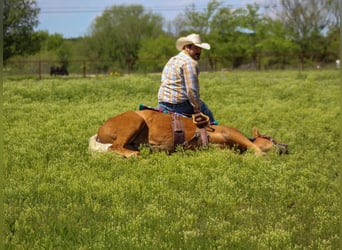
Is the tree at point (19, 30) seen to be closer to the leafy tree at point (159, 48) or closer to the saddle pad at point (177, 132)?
the leafy tree at point (159, 48)

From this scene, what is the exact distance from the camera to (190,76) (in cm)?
673

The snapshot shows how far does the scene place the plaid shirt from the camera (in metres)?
6.74

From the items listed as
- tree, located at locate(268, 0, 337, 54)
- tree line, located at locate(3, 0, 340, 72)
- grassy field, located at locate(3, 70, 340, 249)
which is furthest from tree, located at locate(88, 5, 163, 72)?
grassy field, located at locate(3, 70, 340, 249)

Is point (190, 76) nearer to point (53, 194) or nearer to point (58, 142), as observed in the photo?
point (58, 142)

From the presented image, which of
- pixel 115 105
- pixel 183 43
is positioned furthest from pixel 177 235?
pixel 115 105

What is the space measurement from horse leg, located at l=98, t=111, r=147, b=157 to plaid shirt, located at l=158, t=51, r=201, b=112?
70cm

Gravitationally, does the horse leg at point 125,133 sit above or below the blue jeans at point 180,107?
below

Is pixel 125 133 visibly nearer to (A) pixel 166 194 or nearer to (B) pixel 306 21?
(A) pixel 166 194

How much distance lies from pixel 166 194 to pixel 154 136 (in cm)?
202

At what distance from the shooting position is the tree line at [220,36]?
53.1 metres

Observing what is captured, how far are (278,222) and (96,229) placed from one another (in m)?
1.59

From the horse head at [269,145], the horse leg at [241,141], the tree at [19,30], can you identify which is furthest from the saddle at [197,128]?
the tree at [19,30]

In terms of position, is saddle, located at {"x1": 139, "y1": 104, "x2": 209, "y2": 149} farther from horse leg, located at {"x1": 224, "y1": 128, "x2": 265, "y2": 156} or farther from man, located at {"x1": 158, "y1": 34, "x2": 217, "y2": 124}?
horse leg, located at {"x1": 224, "y1": 128, "x2": 265, "y2": 156}

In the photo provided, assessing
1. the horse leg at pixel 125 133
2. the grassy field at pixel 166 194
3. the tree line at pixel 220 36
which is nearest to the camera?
the grassy field at pixel 166 194
